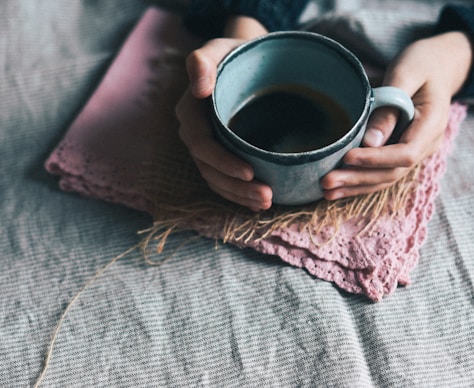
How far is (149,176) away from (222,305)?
15cm

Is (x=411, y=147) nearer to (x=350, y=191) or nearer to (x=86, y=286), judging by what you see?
(x=350, y=191)

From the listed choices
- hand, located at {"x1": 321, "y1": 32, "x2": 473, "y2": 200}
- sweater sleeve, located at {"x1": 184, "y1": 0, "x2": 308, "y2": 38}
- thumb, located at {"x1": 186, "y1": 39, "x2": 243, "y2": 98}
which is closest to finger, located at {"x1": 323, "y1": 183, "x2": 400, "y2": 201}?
hand, located at {"x1": 321, "y1": 32, "x2": 473, "y2": 200}

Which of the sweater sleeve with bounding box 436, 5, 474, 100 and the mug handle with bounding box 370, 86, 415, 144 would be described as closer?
the mug handle with bounding box 370, 86, 415, 144

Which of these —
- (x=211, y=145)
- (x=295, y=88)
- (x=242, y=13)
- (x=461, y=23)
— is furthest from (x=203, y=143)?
(x=461, y=23)

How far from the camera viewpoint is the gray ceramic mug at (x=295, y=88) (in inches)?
17.2

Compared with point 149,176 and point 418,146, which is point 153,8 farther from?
point 418,146

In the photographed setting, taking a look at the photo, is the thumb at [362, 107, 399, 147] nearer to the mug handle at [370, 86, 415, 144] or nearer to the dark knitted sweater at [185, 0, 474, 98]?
the mug handle at [370, 86, 415, 144]

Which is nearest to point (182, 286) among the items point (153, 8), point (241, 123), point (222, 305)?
point (222, 305)

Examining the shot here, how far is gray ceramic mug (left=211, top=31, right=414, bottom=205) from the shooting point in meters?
0.44

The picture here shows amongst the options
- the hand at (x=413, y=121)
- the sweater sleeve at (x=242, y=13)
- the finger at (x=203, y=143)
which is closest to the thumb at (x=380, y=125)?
the hand at (x=413, y=121)

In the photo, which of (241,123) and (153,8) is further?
(153,8)

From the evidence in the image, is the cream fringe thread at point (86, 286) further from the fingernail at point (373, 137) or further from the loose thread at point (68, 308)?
the fingernail at point (373, 137)

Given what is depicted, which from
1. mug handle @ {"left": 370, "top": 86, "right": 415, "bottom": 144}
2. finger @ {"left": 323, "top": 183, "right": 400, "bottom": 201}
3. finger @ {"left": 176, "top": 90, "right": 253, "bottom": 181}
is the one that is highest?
mug handle @ {"left": 370, "top": 86, "right": 415, "bottom": 144}

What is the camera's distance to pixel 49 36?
70 centimetres
